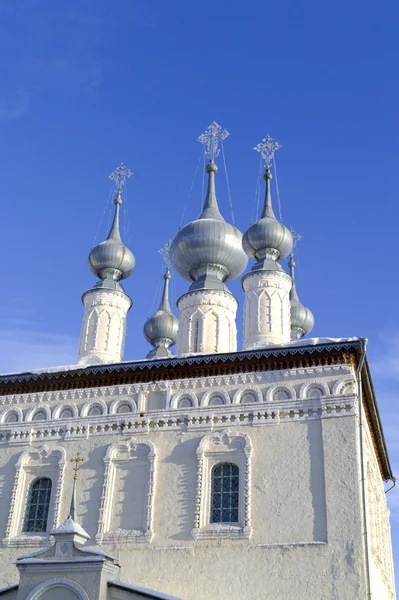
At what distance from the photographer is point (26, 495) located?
1370cm

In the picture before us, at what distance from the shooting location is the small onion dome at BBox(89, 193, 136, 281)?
1998 centimetres

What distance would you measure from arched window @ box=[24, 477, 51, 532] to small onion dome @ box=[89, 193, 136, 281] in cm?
750

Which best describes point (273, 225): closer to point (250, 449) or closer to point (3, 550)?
point (250, 449)

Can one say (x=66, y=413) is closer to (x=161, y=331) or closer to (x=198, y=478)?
(x=198, y=478)

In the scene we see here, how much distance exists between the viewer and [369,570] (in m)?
11.4

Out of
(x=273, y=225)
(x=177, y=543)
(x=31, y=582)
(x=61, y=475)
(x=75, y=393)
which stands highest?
(x=273, y=225)

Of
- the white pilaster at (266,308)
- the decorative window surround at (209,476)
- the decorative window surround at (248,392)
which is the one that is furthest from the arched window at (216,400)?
the white pilaster at (266,308)

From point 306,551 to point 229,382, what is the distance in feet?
10.5

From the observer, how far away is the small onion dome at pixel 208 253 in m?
17.9

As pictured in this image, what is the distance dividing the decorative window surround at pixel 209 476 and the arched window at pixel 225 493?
0.31 ft

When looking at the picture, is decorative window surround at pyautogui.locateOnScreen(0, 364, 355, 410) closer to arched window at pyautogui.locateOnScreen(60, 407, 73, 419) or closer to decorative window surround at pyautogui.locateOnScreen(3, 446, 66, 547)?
arched window at pyautogui.locateOnScreen(60, 407, 73, 419)

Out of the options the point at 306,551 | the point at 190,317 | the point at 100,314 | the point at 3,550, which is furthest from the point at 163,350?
the point at 306,551

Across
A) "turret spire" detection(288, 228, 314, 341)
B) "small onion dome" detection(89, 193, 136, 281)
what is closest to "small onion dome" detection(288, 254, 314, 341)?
"turret spire" detection(288, 228, 314, 341)

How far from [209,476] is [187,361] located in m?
2.14
